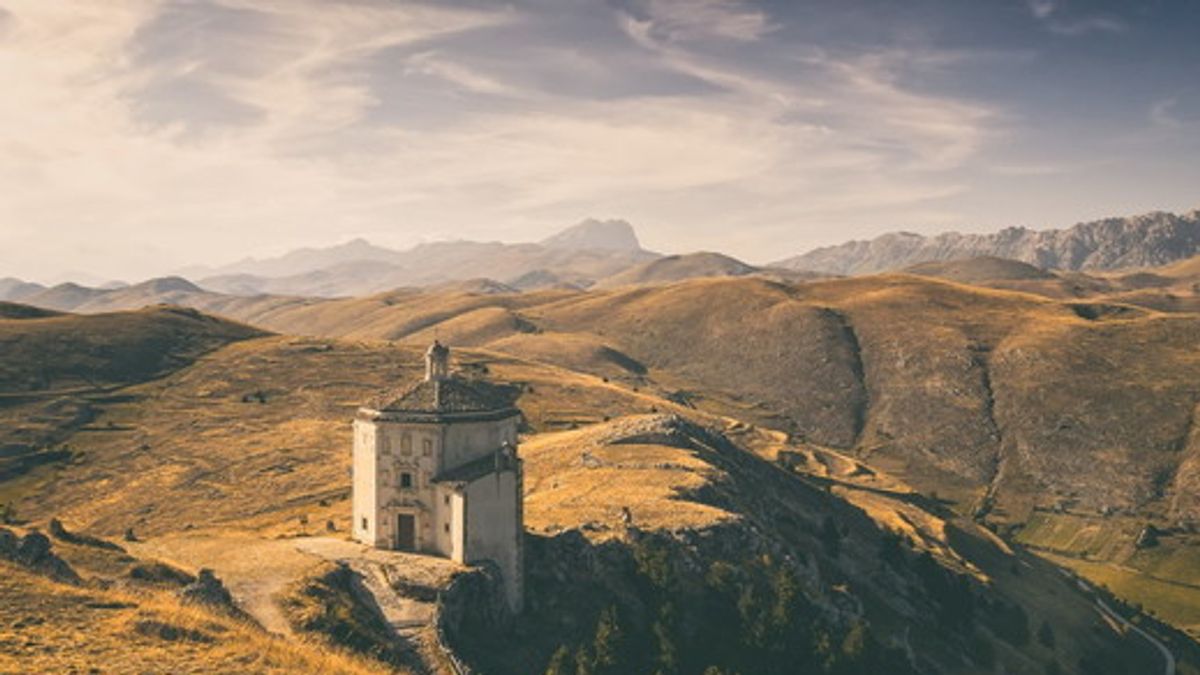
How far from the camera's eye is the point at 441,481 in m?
60.0

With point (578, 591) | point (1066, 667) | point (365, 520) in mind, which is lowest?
point (1066, 667)

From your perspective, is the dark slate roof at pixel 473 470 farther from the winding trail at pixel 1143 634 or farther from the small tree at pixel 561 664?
the winding trail at pixel 1143 634

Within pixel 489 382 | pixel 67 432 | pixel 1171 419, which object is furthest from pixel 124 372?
pixel 1171 419

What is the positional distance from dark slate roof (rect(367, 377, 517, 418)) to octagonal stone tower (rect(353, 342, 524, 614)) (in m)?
0.07

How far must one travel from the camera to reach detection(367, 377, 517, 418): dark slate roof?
62.1 m

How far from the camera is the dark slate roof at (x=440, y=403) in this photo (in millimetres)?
62062

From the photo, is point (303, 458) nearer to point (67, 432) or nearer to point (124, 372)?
point (67, 432)

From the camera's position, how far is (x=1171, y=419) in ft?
→ 650

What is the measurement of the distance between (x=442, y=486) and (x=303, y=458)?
6699 centimetres

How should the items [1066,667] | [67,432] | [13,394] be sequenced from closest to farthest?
[1066,667] < [67,432] < [13,394]

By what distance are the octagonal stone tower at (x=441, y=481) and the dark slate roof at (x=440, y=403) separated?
0.07 meters

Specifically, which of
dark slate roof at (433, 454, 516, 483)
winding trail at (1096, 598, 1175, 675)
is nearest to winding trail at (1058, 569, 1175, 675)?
winding trail at (1096, 598, 1175, 675)

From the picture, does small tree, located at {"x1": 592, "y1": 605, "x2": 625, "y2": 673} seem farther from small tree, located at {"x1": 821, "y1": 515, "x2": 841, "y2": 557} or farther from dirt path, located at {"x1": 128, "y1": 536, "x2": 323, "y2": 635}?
small tree, located at {"x1": 821, "y1": 515, "x2": 841, "y2": 557}

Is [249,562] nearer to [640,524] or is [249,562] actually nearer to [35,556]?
[35,556]
